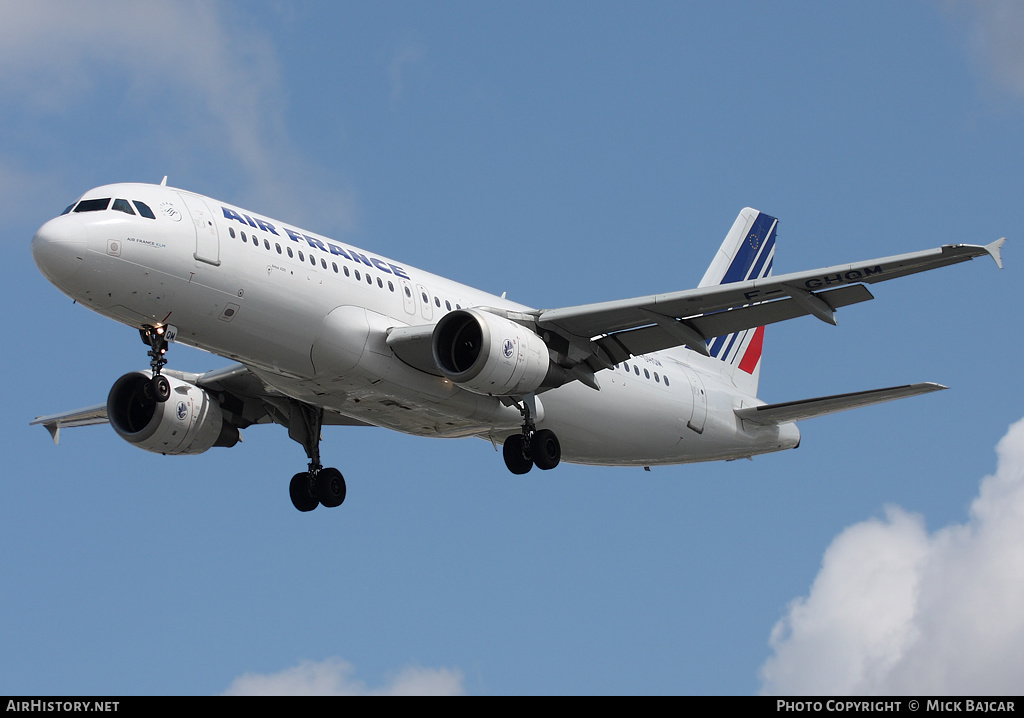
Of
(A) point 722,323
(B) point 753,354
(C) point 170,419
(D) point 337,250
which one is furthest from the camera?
(B) point 753,354

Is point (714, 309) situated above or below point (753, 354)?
below

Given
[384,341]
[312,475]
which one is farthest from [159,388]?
[312,475]

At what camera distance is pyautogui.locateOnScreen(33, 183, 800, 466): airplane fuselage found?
26.9 m

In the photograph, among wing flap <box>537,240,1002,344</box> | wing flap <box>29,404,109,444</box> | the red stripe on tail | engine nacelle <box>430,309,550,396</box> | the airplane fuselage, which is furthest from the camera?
the red stripe on tail

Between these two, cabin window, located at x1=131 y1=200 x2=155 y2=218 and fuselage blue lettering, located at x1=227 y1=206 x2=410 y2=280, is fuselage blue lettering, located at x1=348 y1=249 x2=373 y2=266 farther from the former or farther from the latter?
cabin window, located at x1=131 y1=200 x2=155 y2=218

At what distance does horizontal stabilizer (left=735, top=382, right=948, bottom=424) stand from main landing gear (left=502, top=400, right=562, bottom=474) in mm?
7622

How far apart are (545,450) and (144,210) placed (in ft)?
35.9

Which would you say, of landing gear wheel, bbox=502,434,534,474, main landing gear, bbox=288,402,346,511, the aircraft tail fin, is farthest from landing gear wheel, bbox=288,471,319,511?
the aircraft tail fin

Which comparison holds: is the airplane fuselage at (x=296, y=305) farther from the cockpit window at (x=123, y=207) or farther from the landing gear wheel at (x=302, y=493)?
the landing gear wheel at (x=302, y=493)

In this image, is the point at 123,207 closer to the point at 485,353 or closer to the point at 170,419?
the point at 170,419

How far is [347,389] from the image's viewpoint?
30281 mm

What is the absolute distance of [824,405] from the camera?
35.1 m
